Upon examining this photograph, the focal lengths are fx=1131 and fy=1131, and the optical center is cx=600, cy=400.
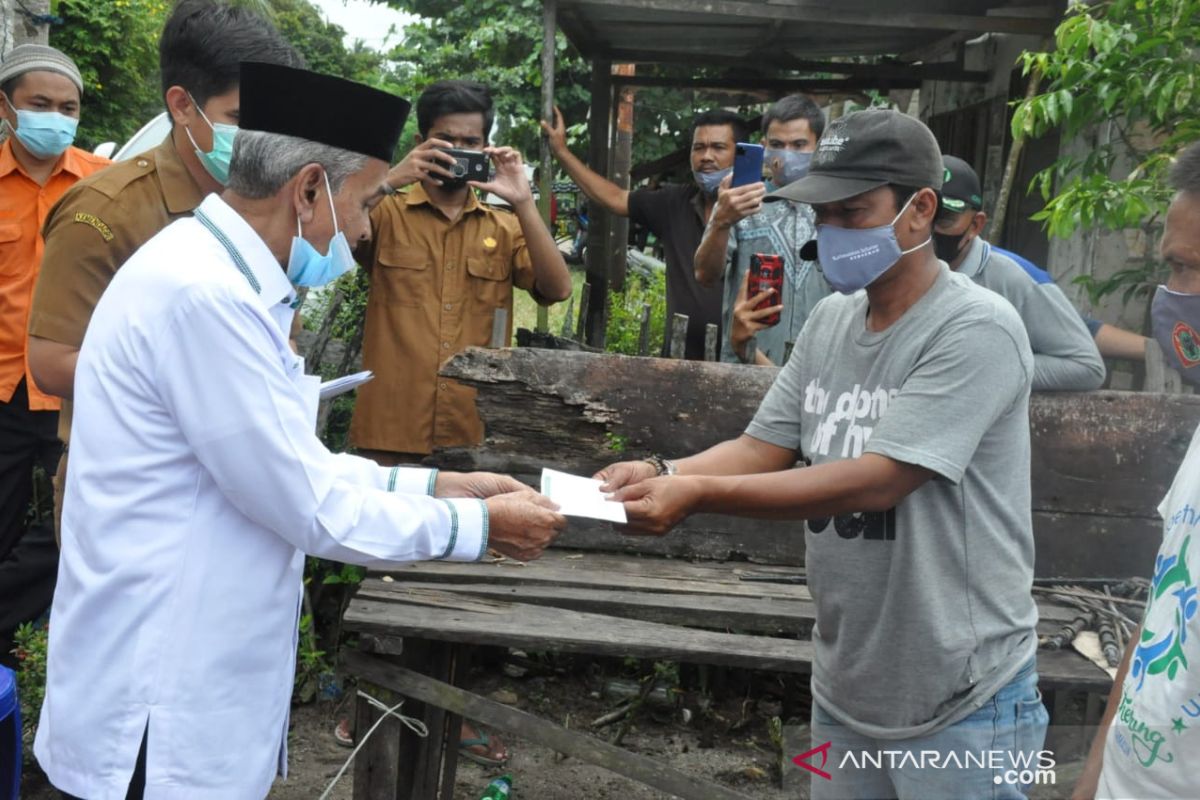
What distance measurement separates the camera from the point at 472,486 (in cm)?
297

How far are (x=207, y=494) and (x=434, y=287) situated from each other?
8.84 ft

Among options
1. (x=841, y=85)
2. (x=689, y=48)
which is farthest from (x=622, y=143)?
(x=841, y=85)

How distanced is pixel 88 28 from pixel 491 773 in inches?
390

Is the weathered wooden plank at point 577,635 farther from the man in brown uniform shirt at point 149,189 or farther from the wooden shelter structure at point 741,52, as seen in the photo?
the wooden shelter structure at point 741,52

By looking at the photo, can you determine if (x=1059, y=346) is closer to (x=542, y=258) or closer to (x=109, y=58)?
(x=542, y=258)

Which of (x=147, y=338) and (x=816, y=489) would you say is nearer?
(x=147, y=338)

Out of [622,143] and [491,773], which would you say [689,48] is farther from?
[491,773]

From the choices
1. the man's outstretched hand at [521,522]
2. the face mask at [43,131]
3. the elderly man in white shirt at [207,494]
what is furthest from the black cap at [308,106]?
the face mask at [43,131]

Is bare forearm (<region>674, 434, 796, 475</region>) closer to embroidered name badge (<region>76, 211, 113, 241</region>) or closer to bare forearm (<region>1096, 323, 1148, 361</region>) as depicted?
embroidered name badge (<region>76, 211, 113, 241</region>)

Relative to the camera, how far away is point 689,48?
372 inches

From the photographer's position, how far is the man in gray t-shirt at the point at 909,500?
2.35 metres

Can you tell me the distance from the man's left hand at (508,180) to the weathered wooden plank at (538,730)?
2001 millimetres

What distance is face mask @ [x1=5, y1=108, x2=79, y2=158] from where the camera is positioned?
15.5ft

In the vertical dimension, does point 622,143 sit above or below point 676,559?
above
